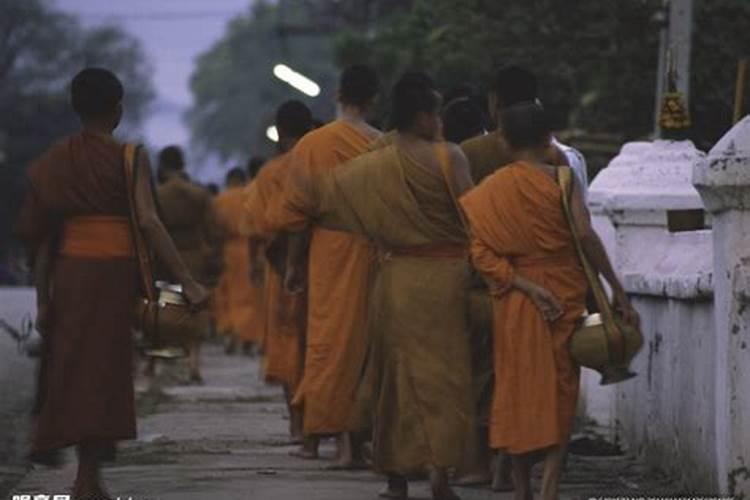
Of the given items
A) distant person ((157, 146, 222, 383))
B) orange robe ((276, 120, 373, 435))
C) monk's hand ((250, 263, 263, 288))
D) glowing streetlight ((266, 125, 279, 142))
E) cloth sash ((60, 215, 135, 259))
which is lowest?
orange robe ((276, 120, 373, 435))

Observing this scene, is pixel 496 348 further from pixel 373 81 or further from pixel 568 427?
pixel 373 81

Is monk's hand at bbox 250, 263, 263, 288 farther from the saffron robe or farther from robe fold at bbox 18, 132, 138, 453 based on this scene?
robe fold at bbox 18, 132, 138, 453

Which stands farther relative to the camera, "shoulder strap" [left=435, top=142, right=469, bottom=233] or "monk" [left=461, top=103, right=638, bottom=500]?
"shoulder strap" [left=435, top=142, right=469, bottom=233]

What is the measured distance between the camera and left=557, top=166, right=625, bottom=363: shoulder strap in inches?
395

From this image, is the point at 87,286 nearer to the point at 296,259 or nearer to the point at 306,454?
the point at 296,259

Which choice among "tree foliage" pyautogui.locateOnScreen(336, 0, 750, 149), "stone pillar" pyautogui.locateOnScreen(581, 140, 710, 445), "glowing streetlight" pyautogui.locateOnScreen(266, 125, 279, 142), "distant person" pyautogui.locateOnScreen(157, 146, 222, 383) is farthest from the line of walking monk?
"distant person" pyautogui.locateOnScreen(157, 146, 222, 383)

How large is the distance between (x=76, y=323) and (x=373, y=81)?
2.90 metres

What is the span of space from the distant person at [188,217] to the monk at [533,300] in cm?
915

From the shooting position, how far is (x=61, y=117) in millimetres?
84125

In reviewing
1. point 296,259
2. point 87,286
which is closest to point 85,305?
point 87,286

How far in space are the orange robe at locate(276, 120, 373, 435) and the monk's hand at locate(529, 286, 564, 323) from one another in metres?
2.49

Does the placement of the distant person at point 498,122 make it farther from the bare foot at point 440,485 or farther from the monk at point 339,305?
the bare foot at point 440,485

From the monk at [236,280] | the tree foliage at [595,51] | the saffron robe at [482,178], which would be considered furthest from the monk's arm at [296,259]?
the monk at [236,280]

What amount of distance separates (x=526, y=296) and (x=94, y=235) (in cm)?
176
